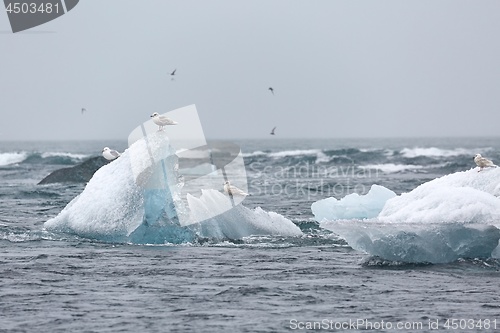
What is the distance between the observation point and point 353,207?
66.6 feet

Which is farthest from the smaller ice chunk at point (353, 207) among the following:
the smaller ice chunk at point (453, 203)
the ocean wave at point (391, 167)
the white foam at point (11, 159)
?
the white foam at point (11, 159)

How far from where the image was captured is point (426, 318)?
10836 millimetres

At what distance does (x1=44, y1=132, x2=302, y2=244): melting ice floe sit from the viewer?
16594mm

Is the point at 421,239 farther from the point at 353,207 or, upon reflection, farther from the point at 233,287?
the point at 353,207

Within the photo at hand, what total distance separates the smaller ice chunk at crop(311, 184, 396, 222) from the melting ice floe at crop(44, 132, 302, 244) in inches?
103

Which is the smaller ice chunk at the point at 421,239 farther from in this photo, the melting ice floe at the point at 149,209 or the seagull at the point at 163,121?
the seagull at the point at 163,121

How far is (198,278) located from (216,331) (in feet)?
10.6

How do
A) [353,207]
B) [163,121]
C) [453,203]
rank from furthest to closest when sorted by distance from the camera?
[353,207] → [163,121] → [453,203]

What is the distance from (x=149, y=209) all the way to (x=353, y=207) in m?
5.89

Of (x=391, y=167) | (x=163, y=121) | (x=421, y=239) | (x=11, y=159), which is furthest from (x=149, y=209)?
(x=11, y=159)

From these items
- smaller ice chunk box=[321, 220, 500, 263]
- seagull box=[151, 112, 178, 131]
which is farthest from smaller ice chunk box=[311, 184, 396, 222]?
smaller ice chunk box=[321, 220, 500, 263]

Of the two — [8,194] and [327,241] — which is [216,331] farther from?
[8,194]

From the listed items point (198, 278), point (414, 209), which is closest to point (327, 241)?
point (414, 209)

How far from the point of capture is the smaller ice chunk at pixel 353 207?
2027 cm
